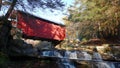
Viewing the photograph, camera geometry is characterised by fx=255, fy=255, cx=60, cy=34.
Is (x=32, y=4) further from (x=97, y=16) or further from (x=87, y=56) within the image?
(x=97, y=16)

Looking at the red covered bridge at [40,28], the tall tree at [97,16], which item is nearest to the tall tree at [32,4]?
the red covered bridge at [40,28]

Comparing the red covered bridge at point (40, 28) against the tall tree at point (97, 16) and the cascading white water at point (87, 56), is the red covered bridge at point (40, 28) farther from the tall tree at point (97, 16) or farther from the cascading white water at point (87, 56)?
the cascading white water at point (87, 56)

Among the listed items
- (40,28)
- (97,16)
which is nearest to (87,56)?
(40,28)

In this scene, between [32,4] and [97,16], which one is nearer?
[32,4]

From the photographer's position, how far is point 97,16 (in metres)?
27.3

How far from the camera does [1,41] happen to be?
13.9 m

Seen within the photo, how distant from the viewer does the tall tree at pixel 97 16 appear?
22.0 metres

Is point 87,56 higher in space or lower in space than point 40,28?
lower

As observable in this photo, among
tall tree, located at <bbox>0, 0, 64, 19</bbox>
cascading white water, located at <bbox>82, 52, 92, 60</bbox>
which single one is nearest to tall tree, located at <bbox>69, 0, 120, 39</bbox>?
cascading white water, located at <bbox>82, 52, 92, 60</bbox>

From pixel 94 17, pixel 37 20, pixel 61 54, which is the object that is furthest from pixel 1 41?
pixel 94 17

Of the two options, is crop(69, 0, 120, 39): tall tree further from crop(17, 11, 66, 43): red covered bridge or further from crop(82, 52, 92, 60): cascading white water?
crop(82, 52, 92, 60): cascading white water

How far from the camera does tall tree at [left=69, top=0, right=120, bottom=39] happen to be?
72.2 ft

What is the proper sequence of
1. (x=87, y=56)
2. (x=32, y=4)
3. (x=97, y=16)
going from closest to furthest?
(x=32, y=4) < (x=87, y=56) < (x=97, y=16)

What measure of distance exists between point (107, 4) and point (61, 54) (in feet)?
20.2
